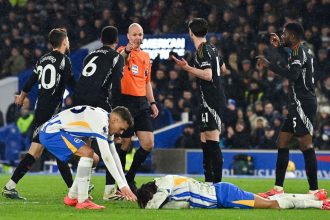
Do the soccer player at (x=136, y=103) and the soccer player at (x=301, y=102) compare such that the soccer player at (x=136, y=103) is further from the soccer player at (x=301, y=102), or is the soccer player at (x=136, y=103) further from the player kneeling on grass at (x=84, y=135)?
the player kneeling on grass at (x=84, y=135)

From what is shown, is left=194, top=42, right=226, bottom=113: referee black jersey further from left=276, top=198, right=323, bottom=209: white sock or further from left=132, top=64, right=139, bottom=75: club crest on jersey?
left=276, top=198, right=323, bottom=209: white sock

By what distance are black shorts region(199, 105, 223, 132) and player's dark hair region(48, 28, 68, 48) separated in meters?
2.18

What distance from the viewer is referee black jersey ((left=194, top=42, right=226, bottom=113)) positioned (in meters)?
13.8

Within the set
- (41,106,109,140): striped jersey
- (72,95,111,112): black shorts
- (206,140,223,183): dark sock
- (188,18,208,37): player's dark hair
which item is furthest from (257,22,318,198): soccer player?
(41,106,109,140): striped jersey

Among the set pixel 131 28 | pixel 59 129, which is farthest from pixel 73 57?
pixel 59 129

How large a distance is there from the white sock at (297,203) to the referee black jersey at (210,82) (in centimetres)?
239

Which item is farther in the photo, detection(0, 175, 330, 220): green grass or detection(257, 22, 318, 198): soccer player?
detection(257, 22, 318, 198): soccer player

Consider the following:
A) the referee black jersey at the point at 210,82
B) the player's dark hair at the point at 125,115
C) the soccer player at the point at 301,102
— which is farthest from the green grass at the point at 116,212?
the referee black jersey at the point at 210,82

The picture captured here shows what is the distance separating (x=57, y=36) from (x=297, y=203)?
415 centimetres

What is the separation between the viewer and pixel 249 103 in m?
24.4

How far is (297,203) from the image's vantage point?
1188 centimetres

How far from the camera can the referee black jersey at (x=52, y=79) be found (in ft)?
45.0

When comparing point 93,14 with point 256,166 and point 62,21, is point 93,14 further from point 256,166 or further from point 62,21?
point 256,166

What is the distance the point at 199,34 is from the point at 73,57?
1496 centimetres
